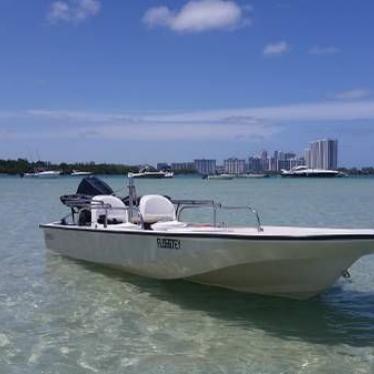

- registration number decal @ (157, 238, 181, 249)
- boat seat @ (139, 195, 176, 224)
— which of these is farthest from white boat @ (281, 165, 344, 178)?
registration number decal @ (157, 238, 181, 249)

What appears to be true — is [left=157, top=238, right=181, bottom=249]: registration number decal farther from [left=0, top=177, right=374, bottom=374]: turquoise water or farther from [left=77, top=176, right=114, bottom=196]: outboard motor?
[left=77, top=176, right=114, bottom=196]: outboard motor

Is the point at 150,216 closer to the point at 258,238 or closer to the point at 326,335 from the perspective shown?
the point at 258,238

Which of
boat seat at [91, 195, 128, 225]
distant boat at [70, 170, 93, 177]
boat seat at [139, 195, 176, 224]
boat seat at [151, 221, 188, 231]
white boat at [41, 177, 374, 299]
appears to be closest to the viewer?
white boat at [41, 177, 374, 299]

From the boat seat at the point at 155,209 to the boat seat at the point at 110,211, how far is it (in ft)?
2.39

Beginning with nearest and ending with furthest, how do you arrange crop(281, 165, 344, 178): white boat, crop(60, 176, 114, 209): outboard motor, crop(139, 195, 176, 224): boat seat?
1. crop(139, 195, 176, 224): boat seat
2. crop(60, 176, 114, 209): outboard motor
3. crop(281, 165, 344, 178): white boat

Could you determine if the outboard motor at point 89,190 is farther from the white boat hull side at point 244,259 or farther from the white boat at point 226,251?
the white boat hull side at point 244,259

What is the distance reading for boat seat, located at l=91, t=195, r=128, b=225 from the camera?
12.9 m

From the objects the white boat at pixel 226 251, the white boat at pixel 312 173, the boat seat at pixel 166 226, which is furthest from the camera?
the white boat at pixel 312 173

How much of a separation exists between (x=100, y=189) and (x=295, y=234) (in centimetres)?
701

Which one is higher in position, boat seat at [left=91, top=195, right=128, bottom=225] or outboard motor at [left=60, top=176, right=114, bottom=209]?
outboard motor at [left=60, top=176, right=114, bottom=209]

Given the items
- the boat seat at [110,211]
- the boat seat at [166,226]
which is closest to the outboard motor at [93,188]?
the boat seat at [110,211]

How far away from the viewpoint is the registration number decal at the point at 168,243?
9.69 meters

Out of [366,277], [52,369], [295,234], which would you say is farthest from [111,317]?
[366,277]

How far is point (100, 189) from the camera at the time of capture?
14.6 metres
